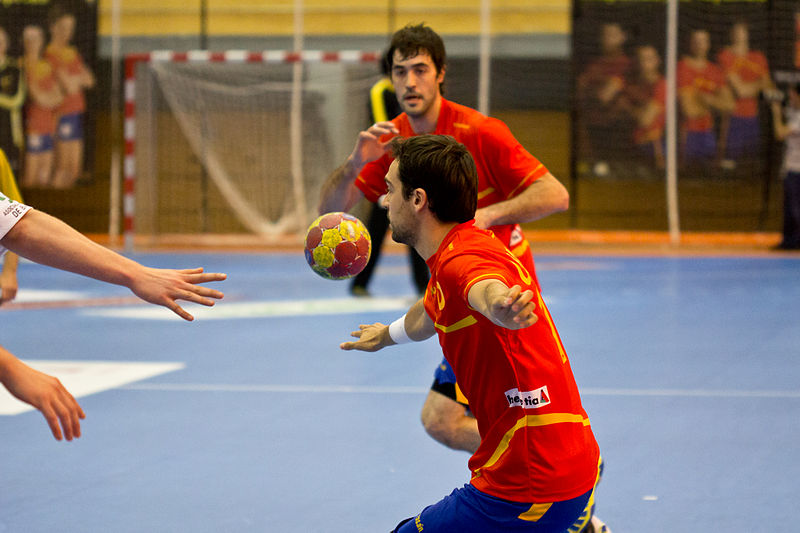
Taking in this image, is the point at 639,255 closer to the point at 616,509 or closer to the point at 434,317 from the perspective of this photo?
the point at 616,509

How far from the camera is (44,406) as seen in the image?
2.14 m

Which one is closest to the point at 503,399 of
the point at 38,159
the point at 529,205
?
the point at 529,205

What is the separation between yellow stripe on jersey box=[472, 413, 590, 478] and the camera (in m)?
Answer: 2.74

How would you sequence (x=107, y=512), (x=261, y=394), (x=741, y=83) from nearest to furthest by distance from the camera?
(x=107, y=512) → (x=261, y=394) → (x=741, y=83)

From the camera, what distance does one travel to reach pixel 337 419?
569cm

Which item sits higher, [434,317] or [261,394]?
[434,317]

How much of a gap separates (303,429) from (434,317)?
2.72m

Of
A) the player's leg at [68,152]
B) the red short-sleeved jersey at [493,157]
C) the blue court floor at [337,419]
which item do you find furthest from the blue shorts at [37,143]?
the red short-sleeved jersey at [493,157]

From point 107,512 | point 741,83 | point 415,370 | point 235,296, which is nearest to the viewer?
point 107,512

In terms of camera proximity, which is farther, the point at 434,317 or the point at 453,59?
the point at 453,59

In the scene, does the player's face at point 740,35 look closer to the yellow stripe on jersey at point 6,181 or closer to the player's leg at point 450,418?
the yellow stripe on jersey at point 6,181

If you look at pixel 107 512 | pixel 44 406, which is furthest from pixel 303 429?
pixel 44 406

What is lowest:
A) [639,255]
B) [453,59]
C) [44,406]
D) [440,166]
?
[639,255]

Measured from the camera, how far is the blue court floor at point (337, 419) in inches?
163
